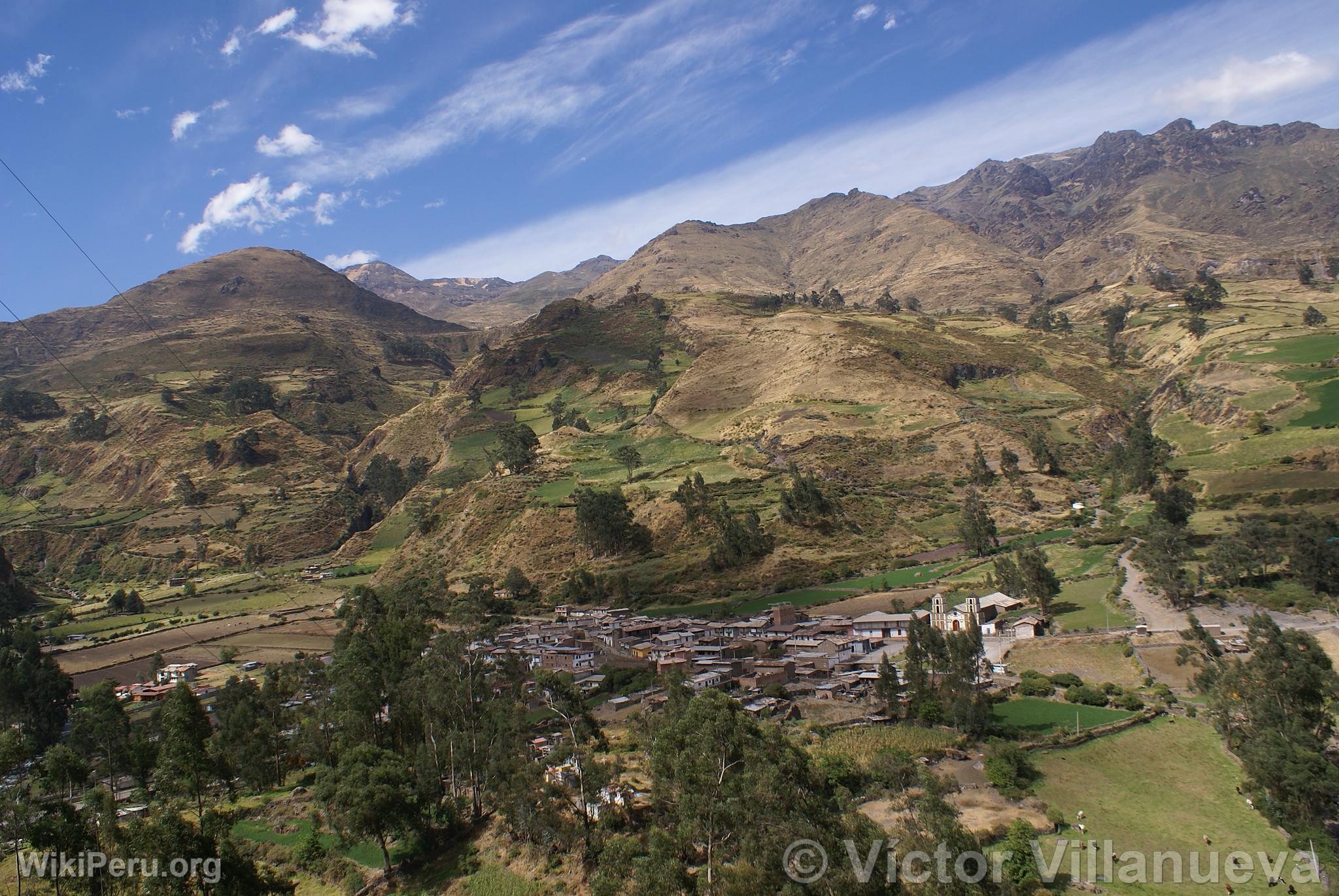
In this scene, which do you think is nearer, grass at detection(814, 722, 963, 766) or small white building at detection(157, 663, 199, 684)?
grass at detection(814, 722, 963, 766)

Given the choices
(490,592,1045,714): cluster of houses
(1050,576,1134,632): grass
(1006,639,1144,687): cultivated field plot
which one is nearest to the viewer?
(1006,639,1144,687): cultivated field plot

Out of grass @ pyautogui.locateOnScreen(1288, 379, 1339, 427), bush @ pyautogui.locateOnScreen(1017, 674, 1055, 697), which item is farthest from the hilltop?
grass @ pyautogui.locateOnScreen(1288, 379, 1339, 427)

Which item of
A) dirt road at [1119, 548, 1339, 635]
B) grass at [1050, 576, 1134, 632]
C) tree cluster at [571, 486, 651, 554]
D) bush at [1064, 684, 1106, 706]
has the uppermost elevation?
tree cluster at [571, 486, 651, 554]

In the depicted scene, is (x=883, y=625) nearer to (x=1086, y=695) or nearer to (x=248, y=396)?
(x=1086, y=695)

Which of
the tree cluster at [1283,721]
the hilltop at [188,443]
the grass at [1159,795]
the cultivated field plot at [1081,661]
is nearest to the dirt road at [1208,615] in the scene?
the cultivated field plot at [1081,661]

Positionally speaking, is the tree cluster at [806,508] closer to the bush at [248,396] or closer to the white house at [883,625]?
the white house at [883,625]

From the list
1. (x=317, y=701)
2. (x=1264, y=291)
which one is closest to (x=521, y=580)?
(x=317, y=701)

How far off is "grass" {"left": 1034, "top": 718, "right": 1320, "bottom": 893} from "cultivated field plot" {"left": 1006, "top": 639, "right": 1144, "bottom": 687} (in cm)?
530

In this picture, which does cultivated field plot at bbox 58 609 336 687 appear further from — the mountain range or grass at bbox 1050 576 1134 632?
grass at bbox 1050 576 1134 632

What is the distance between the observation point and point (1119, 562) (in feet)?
173

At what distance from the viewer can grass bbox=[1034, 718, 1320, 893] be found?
2302 centimetres

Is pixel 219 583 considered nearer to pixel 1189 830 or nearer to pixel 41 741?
pixel 41 741

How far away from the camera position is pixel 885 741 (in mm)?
31078

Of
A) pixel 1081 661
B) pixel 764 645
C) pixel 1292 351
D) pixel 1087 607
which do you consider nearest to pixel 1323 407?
pixel 1292 351
